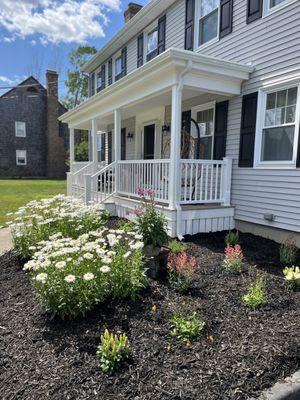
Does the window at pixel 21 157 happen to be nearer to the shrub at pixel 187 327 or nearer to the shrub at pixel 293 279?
the shrub at pixel 293 279

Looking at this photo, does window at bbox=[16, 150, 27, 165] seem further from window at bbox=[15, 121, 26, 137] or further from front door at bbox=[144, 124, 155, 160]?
front door at bbox=[144, 124, 155, 160]

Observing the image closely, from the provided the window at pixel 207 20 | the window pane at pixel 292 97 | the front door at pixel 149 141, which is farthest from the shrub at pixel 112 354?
the front door at pixel 149 141

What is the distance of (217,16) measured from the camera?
6941mm

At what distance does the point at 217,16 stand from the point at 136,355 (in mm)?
7253

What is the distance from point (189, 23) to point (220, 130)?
3.13 m

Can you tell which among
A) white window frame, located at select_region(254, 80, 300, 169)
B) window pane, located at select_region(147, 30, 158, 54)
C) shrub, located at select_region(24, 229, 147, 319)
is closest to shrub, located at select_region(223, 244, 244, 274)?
shrub, located at select_region(24, 229, 147, 319)

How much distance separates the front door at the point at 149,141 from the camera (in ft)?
34.0

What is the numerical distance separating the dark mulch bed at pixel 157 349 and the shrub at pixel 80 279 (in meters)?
0.14

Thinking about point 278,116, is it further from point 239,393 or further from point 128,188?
point 239,393

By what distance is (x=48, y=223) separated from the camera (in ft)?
16.5

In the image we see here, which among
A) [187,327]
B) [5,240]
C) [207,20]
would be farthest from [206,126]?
[187,327]

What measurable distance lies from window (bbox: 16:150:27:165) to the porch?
60.6 feet

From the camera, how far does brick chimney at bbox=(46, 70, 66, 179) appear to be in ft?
84.9

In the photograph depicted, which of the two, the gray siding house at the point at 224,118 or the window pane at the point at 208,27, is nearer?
the gray siding house at the point at 224,118
